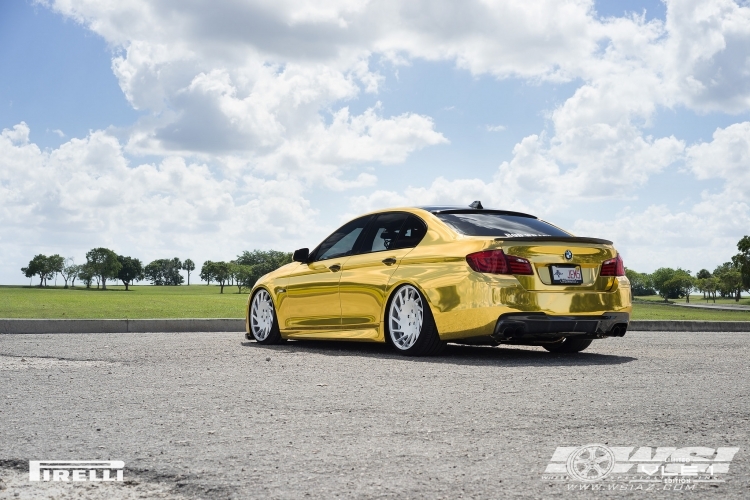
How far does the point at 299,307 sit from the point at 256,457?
249 inches

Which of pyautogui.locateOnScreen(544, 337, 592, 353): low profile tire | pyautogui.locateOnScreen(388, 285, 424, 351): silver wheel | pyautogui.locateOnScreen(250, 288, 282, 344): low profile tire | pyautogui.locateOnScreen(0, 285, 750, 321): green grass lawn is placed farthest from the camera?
pyautogui.locateOnScreen(0, 285, 750, 321): green grass lawn

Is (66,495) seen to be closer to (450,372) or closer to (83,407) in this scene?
(83,407)

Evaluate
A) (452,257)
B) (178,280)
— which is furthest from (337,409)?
(178,280)

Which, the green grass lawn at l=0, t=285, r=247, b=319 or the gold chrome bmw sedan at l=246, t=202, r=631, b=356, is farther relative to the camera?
the green grass lawn at l=0, t=285, r=247, b=319

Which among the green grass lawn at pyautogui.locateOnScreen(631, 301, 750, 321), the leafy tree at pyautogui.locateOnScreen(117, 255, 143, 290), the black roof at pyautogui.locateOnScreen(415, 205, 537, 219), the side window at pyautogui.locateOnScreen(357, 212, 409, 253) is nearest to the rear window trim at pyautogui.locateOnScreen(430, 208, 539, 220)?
the black roof at pyautogui.locateOnScreen(415, 205, 537, 219)

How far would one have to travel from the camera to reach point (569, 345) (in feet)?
30.1

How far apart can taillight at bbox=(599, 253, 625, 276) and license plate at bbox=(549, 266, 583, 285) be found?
325mm

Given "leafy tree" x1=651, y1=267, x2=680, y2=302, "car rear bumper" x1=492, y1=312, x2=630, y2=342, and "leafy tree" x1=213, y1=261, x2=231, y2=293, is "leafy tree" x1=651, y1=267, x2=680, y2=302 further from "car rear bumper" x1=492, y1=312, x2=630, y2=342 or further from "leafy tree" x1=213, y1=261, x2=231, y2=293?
"car rear bumper" x1=492, y1=312, x2=630, y2=342

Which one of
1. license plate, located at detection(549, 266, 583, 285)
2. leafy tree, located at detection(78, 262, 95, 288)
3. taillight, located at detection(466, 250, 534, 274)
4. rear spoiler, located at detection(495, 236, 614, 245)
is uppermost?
leafy tree, located at detection(78, 262, 95, 288)

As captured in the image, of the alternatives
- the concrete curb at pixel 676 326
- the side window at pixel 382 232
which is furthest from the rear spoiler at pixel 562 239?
the concrete curb at pixel 676 326

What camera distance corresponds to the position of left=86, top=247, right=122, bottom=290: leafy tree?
144 m

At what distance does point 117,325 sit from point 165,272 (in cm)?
17486

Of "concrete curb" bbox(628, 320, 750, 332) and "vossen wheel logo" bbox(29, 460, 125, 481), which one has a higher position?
"concrete curb" bbox(628, 320, 750, 332)

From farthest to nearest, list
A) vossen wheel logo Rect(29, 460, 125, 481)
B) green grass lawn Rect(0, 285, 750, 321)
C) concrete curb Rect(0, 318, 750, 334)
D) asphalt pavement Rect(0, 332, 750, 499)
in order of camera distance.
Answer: green grass lawn Rect(0, 285, 750, 321), concrete curb Rect(0, 318, 750, 334), vossen wheel logo Rect(29, 460, 125, 481), asphalt pavement Rect(0, 332, 750, 499)
